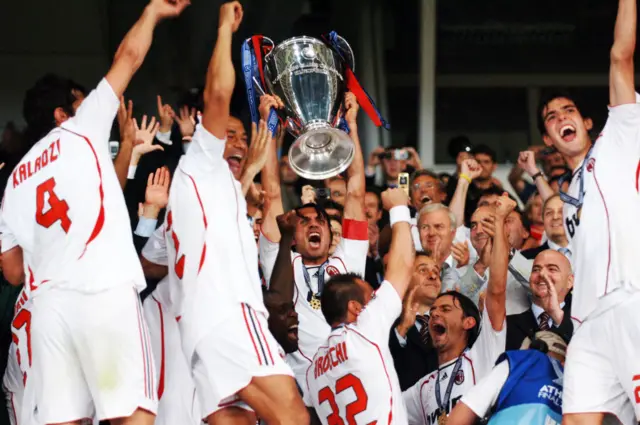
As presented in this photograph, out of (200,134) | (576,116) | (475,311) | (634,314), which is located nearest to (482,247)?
(475,311)

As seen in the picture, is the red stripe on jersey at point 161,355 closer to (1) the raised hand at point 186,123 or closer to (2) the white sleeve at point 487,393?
(2) the white sleeve at point 487,393

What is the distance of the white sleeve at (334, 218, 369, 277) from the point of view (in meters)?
7.58

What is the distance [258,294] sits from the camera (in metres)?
5.63

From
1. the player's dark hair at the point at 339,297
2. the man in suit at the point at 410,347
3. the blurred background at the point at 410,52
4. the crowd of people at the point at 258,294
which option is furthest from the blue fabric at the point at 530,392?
the blurred background at the point at 410,52

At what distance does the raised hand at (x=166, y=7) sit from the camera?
19.7ft

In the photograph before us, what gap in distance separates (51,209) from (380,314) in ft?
5.73

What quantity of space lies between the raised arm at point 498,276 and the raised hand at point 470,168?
2.03 meters

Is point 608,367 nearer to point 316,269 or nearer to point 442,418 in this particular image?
point 442,418

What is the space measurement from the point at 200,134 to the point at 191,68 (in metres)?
6.80

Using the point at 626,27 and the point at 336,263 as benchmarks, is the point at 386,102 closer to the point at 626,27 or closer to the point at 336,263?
the point at 336,263

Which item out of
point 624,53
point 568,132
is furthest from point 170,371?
point 624,53

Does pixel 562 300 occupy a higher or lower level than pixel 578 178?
lower

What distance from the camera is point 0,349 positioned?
6.97 meters

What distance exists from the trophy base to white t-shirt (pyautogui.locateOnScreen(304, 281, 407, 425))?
98cm
